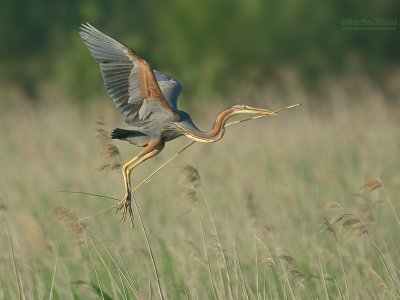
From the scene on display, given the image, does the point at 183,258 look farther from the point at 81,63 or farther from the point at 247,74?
the point at 247,74

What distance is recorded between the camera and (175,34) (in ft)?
71.5

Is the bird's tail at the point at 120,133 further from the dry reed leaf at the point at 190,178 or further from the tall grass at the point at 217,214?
the dry reed leaf at the point at 190,178

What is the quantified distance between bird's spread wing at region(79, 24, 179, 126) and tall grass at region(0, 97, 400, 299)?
279 mm

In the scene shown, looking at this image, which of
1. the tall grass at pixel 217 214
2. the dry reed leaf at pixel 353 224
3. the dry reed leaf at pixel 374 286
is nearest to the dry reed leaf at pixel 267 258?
the tall grass at pixel 217 214

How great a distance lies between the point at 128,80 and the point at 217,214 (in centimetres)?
258

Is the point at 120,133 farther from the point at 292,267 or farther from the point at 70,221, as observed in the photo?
the point at 292,267

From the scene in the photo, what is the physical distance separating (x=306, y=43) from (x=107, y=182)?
591 inches

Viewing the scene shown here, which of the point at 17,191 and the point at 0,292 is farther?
the point at 17,191

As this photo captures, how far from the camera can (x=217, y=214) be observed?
6.52m

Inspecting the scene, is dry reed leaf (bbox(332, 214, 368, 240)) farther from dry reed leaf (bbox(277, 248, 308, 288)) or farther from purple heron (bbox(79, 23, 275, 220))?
purple heron (bbox(79, 23, 275, 220))

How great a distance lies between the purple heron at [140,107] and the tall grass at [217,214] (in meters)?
0.15

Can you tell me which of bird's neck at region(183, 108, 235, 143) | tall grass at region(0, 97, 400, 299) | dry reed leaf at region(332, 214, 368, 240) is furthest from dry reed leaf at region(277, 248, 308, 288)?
bird's neck at region(183, 108, 235, 143)

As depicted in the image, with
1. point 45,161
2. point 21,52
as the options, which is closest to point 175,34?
point 21,52

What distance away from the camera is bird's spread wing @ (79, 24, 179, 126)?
12.7 feet
